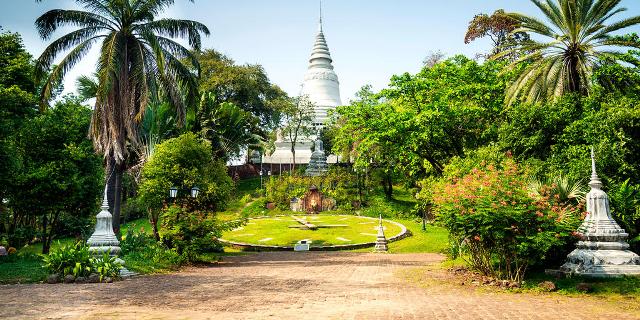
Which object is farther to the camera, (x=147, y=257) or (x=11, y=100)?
(x=11, y=100)

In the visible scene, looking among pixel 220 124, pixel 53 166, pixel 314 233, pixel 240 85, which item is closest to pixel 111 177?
pixel 53 166

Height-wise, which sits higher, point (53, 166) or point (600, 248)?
point (53, 166)

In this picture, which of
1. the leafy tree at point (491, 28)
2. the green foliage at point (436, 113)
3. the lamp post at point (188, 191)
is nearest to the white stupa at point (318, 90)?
the leafy tree at point (491, 28)

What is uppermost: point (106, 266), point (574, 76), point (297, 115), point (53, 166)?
point (297, 115)

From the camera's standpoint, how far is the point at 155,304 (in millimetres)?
8492

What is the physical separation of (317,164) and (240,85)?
37.7 ft

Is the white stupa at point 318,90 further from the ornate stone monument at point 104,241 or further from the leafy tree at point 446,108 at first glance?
the ornate stone monument at point 104,241

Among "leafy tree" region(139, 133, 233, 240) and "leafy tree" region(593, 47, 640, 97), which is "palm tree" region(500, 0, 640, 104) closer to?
"leafy tree" region(593, 47, 640, 97)

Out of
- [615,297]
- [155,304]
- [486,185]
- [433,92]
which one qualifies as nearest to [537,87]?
[433,92]

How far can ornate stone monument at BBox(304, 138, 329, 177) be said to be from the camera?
143 ft

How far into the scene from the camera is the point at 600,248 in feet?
35.0

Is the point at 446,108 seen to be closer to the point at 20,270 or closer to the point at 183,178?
the point at 183,178

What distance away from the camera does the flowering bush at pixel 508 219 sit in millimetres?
10242

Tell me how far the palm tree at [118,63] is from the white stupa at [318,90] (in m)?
34.9
